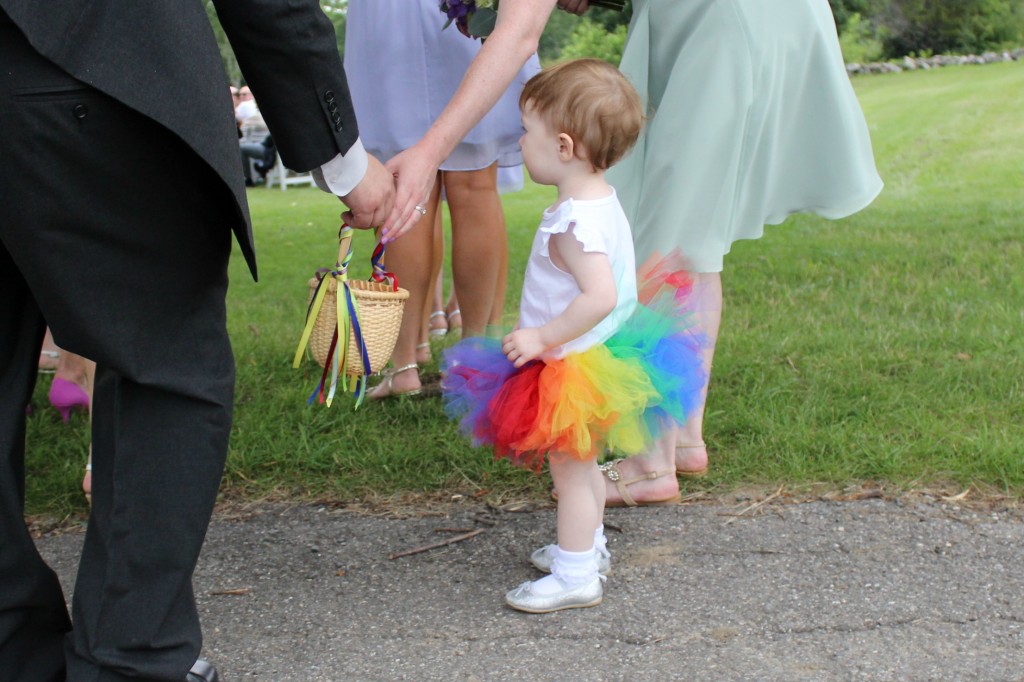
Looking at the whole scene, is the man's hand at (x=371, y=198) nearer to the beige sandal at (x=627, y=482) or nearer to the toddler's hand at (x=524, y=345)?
the toddler's hand at (x=524, y=345)

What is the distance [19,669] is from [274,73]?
120cm

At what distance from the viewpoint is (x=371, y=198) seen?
91.5 inches

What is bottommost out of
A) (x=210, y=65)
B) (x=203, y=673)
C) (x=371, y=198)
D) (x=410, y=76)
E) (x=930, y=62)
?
(x=930, y=62)

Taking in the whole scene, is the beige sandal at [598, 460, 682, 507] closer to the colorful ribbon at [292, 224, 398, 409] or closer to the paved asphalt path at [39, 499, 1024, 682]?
the paved asphalt path at [39, 499, 1024, 682]

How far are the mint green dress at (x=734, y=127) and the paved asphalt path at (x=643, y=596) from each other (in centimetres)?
78

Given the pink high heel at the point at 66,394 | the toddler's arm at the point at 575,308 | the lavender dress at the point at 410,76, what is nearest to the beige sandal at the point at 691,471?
the toddler's arm at the point at 575,308

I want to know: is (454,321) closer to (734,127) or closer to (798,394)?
(798,394)

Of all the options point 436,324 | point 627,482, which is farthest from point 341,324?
point 436,324

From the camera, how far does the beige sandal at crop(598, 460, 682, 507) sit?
3.11m

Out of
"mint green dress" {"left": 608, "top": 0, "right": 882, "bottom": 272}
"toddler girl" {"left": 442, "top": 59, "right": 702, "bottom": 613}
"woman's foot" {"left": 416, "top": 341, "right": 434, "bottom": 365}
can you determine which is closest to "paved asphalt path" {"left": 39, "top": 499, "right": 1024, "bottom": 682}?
"toddler girl" {"left": 442, "top": 59, "right": 702, "bottom": 613}

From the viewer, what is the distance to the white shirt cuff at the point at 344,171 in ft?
7.14

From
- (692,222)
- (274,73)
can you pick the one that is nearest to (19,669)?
(274,73)

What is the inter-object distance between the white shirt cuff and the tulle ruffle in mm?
558

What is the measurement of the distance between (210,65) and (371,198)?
22.3 inches
